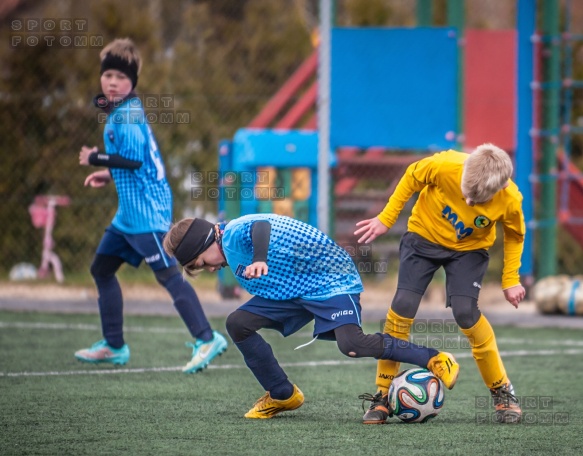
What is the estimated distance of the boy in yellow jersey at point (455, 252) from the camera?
5.51 m

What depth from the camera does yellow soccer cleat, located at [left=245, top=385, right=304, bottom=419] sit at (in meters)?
5.53

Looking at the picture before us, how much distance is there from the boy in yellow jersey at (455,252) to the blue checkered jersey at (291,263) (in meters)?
0.21

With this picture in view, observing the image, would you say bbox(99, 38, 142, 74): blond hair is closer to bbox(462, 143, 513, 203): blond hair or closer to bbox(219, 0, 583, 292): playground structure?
bbox(462, 143, 513, 203): blond hair

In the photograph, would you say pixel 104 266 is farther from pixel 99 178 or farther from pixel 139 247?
pixel 99 178

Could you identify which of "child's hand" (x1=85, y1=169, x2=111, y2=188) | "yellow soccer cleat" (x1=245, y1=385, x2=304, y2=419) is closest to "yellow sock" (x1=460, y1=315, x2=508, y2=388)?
"yellow soccer cleat" (x1=245, y1=385, x2=304, y2=419)

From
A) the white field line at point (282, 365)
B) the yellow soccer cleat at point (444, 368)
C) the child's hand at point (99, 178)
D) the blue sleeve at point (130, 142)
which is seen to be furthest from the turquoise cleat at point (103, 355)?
the yellow soccer cleat at point (444, 368)

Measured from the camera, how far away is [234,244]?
17.7 feet

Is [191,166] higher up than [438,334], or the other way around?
[191,166]

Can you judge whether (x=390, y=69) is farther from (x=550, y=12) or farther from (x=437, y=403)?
(x=437, y=403)

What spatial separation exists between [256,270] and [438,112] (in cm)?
649

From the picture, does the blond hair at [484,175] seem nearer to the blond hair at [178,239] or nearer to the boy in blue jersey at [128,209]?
the blond hair at [178,239]

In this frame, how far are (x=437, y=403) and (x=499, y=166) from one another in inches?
45.7

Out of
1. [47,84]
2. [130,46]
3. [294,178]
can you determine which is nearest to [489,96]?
[294,178]

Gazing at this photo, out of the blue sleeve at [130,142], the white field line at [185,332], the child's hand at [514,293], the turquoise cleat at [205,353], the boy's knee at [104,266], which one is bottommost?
the white field line at [185,332]
